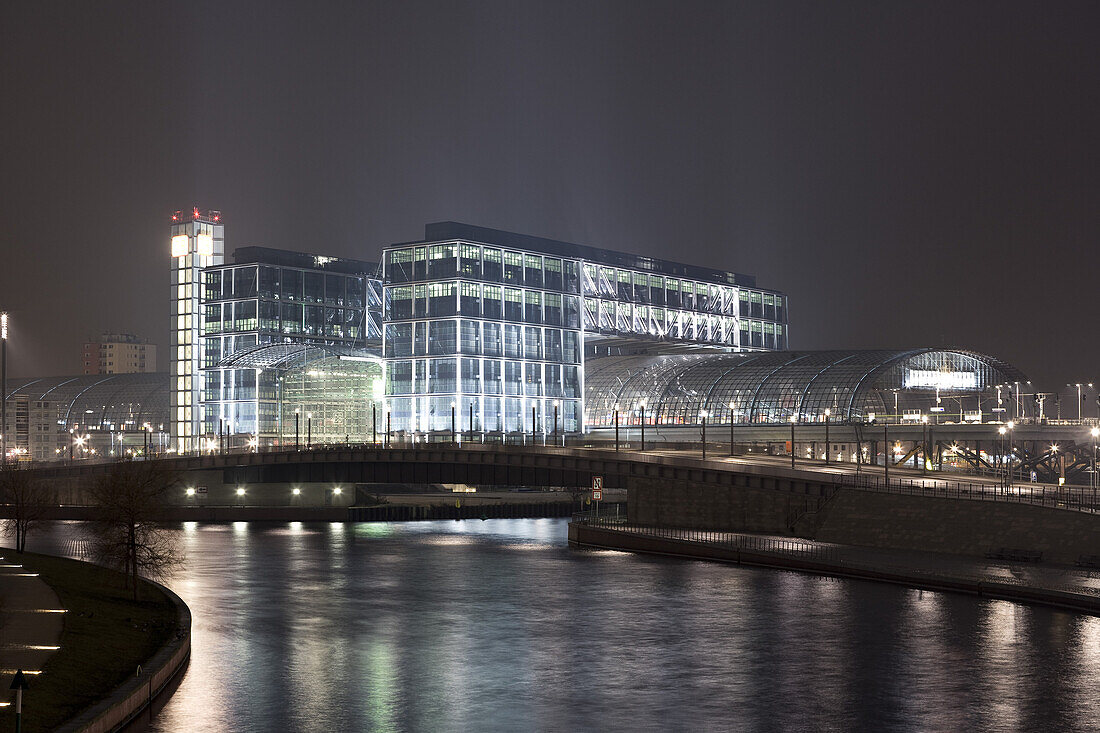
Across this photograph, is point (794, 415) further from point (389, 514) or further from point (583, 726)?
point (583, 726)

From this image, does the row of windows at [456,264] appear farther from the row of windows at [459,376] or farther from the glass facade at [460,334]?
the row of windows at [459,376]

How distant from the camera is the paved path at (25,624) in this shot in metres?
43.5

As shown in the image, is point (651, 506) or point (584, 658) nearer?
point (584, 658)

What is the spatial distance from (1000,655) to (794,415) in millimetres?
133530

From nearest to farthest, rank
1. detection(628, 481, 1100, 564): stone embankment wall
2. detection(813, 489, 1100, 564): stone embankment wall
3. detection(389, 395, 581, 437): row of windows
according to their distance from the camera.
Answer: detection(813, 489, 1100, 564): stone embankment wall, detection(628, 481, 1100, 564): stone embankment wall, detection(389, 395, 581, 437): row of windows

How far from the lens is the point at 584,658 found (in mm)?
59250

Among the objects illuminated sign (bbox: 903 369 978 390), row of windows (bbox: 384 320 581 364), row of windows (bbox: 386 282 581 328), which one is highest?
row of windows (bbox: 386 282 581 328)

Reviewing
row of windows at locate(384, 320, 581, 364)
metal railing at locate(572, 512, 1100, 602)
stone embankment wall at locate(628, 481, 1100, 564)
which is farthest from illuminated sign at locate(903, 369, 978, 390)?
metal railing at locate(572, 512, 1100, 602)

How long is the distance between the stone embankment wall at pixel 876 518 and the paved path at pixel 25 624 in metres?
58.3

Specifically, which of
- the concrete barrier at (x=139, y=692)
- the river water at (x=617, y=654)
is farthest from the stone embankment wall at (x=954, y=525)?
the concrete barrier at (x=139, y=692)

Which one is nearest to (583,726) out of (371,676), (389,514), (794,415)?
(371,676)

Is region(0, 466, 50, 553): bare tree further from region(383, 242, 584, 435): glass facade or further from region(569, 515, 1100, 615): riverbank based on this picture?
region(383, 242, 584, 435): glass facade

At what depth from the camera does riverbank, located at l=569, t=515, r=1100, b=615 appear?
237 feet

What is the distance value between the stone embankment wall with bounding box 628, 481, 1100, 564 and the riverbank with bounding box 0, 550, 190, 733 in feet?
171
